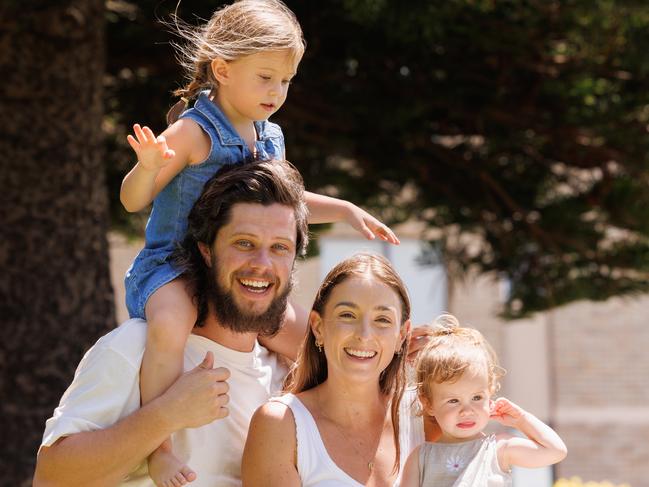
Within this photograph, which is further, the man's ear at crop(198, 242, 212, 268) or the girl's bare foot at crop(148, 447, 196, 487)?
the man's ear at crop(198, 242, 212, 268)

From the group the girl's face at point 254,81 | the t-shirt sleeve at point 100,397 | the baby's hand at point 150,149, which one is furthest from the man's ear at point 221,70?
the t-shirt sleeve at point 100,397

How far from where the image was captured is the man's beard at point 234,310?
3053 mm

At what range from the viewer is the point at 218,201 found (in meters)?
3.06

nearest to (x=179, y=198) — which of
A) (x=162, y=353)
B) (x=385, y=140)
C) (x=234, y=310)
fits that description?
(x=234, y=310)

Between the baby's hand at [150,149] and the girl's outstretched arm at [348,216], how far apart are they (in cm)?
61

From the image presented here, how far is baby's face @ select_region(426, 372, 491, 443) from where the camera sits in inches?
122

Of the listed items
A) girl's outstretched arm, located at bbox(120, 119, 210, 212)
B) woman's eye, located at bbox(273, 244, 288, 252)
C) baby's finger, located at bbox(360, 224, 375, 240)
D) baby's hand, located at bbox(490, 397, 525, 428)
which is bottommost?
baby's hand, located at bbox(490, 397, 525, 428)

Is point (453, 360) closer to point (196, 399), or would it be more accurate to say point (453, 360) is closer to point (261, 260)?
point (261, 260)

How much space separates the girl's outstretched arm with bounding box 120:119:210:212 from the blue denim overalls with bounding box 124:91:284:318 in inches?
1.3

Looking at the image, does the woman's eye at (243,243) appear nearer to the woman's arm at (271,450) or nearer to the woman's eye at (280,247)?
the woman's eye at (280,247)

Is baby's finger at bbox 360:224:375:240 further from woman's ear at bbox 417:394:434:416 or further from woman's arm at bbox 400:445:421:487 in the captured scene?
woman's arm at bbox 400:445:421:487

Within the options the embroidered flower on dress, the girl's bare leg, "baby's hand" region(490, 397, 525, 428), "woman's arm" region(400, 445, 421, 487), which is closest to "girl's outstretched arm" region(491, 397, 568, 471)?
"baby's hand" region(490, 397, 525, 428)

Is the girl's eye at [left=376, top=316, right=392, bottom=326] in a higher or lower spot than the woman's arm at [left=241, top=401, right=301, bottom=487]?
higher

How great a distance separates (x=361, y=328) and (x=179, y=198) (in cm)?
62
